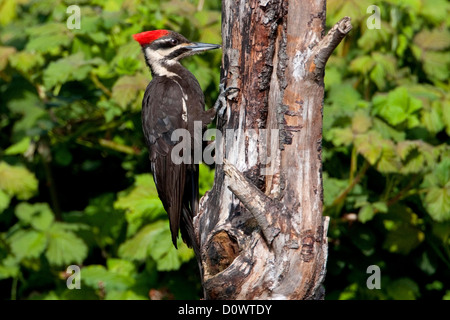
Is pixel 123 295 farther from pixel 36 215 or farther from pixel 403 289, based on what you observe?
pixel 403 289

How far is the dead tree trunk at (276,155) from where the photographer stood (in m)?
3.15

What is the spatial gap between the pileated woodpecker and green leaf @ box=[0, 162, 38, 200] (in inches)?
51.9

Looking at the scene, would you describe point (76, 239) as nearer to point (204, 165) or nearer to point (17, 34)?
point (204, 165)

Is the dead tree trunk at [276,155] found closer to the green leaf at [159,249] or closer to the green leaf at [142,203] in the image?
the green leaf at [159,249]

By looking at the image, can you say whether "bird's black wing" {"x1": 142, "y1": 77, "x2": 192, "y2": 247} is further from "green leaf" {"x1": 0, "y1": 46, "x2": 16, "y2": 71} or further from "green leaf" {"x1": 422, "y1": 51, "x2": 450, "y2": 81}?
"green leaf" {"x1": 422, "y1": 51, "x2": 450, "y2": 81}

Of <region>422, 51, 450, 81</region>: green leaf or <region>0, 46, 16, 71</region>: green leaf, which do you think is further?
<region>422, 51, 450, 81</region>: green leaf

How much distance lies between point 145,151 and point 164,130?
1.18 meters

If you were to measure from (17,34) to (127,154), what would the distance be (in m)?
1.53

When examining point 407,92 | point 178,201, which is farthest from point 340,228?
point 178,201

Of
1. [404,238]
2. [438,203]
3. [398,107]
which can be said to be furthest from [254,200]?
[404,238]

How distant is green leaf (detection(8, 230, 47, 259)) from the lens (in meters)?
4.84

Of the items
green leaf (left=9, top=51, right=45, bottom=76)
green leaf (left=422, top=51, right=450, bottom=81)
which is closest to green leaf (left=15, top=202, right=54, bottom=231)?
green leaf (left=9, top=51, right=45, bottom=76)

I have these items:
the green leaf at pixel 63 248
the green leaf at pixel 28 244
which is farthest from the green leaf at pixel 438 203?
the green leaf at pixel 28 244

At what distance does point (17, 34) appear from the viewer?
233 inches
